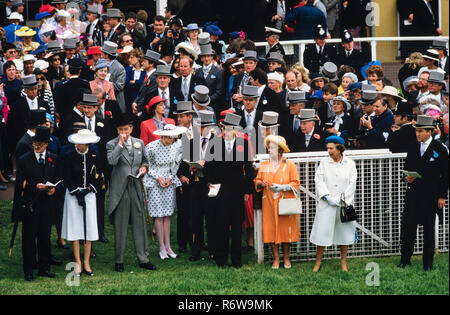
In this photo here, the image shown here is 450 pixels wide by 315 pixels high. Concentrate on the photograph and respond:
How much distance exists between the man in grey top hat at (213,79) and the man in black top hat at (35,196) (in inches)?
164

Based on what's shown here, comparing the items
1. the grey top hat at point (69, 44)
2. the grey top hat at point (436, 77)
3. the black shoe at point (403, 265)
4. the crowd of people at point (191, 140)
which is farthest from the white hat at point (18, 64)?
the black shoe at point (403, 265)

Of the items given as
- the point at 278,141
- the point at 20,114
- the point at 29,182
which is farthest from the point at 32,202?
the point at 278,141

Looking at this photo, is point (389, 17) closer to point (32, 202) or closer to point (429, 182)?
point (429, 182)

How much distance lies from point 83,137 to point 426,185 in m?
4.75

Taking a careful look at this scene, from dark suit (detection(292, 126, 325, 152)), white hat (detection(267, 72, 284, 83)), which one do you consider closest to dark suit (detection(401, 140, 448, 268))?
dark suit (detection(292, 126, 325, 152))

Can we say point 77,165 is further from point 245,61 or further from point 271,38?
point 271,38

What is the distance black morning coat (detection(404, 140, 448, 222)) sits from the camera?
38.3 feet

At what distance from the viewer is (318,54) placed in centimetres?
1728

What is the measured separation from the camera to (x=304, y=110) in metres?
12.7

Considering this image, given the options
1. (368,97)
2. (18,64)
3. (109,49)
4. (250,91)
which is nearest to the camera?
(250,91)

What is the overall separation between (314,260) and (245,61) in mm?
3920

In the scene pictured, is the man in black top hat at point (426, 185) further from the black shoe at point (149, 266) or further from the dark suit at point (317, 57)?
the dark suit at point (317, 57)

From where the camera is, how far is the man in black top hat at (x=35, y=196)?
1138cm

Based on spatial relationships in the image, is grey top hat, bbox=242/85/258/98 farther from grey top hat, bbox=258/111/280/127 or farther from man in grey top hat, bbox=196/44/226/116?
man in grey top hat, bbox=196/44/226/116
